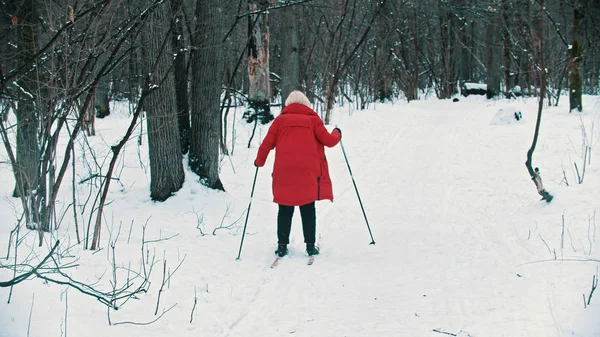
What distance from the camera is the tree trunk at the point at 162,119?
7082 millimetres

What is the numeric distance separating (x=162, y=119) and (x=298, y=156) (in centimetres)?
268

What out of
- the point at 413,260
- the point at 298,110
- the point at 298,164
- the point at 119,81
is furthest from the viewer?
the point at 119,81

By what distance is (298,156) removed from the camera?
558 centimetres

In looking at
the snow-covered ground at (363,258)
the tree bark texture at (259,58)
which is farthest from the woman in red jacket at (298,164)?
the tree bark texture at (259,58)

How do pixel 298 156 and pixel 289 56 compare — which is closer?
pixel 298 156

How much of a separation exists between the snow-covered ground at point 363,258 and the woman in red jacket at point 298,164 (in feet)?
1.45

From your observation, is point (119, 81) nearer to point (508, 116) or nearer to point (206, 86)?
point (206, 86)

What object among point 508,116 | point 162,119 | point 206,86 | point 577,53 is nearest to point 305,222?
point 162,119

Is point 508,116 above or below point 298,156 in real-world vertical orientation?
above

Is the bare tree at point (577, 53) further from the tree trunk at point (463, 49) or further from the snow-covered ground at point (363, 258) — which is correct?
the tree trunk at point (463, 49)

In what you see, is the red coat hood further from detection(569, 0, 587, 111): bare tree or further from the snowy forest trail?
detection(569, 0, 587, 111): bare tree

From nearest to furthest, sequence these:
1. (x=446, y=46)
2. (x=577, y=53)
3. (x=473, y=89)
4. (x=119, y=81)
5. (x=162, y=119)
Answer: (x=162, y=119) → (x=119, y=81) → (x=577, y=53) → (x=473, y=89) → (x=446, y=46)

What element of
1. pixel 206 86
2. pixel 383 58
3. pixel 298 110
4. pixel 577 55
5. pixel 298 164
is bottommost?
pixel 298 164

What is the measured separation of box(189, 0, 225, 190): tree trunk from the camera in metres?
7.82
